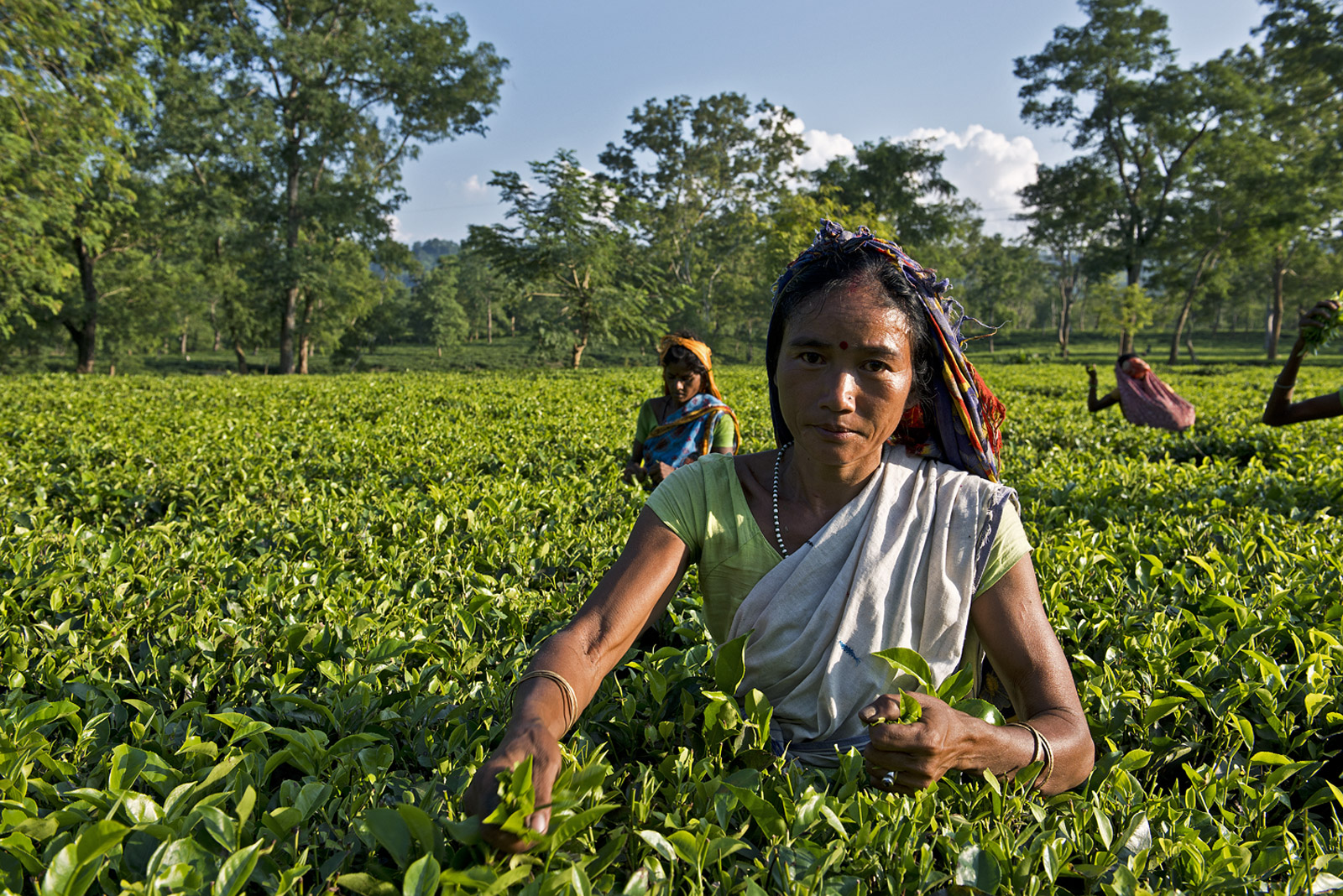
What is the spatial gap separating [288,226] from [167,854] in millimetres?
29622

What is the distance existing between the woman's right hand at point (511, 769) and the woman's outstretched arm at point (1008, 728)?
1.72 ft

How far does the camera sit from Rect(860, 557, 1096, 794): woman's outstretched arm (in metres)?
1.19

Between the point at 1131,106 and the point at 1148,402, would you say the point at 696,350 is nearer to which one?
the point at 1148,402

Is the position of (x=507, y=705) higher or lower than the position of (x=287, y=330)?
lower

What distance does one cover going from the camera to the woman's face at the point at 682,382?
4.43 metres

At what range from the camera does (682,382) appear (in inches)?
175

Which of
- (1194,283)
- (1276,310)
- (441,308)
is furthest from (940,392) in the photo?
(441,308)

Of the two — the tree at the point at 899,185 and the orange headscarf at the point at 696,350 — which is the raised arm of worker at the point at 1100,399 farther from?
the tree at the point at 899,185

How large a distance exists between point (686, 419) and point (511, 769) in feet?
11.0

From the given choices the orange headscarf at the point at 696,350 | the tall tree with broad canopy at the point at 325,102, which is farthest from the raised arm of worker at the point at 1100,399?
the tall tree with broad canopy at the point at 325,102

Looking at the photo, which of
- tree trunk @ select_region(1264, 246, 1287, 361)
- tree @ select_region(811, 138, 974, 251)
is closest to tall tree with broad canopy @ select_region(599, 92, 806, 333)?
tree @ select_region(811, 138, 974, 251)

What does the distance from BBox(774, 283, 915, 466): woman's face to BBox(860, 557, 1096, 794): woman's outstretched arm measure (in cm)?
43

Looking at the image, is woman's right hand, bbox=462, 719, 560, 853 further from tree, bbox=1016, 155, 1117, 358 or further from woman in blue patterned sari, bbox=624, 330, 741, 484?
tree, bbox=1016, 155, 1117, 358

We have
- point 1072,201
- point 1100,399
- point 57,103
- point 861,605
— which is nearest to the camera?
point 861,605
